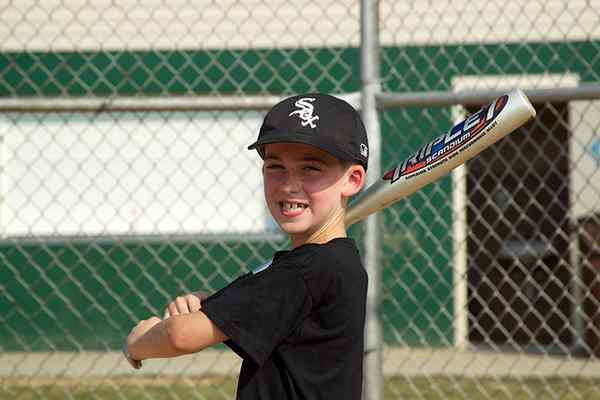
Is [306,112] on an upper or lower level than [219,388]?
upper

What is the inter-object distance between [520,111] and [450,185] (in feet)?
19.9

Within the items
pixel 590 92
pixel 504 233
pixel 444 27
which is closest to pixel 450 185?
pixel 444 27

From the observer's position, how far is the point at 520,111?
7.39 ft

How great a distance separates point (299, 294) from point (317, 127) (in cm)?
37

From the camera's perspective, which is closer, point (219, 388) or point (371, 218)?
point (371, 218)

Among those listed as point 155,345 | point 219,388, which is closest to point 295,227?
point 155,345

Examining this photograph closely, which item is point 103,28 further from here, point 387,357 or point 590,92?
point 590,92

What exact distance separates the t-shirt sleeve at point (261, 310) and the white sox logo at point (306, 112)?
12.9 inches

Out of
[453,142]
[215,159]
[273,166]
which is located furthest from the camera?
[215,159]

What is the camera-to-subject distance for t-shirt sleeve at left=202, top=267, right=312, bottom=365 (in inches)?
76.1

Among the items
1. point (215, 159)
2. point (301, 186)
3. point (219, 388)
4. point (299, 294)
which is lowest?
point (219, 388)

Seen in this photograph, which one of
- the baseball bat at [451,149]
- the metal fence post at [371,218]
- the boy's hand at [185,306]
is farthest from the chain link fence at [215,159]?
the boy's hand at [185,306]

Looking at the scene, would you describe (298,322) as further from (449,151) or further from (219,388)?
(219,388)

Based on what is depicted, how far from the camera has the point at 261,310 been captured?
1941 millimetres
